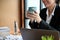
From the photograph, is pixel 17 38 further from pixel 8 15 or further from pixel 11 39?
pixel 8 15

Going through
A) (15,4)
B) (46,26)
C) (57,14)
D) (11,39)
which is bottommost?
(11,39)

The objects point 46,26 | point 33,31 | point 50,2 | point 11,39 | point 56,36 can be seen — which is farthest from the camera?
point 50,2

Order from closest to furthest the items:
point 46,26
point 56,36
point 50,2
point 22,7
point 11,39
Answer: point 56,36 < point 46,26 < point 11,39 < point 50,2 < point 22,7

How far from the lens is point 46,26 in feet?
5.80

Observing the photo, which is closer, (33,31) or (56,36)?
(56,36)

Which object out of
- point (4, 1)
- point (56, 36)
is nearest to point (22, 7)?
point (4, 1)

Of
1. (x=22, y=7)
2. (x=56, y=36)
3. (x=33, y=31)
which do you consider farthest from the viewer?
(x=22, y=7)

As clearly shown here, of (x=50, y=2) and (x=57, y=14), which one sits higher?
(x=50, y=2)

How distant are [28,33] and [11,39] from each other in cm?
72

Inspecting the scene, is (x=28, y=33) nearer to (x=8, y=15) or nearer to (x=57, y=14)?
(x=57, y=14)

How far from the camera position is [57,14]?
2.00 m

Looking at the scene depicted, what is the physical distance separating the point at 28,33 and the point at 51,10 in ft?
3.04

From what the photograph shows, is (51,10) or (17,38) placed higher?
(51,10)

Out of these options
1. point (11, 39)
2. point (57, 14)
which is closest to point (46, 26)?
point (57, 14)
